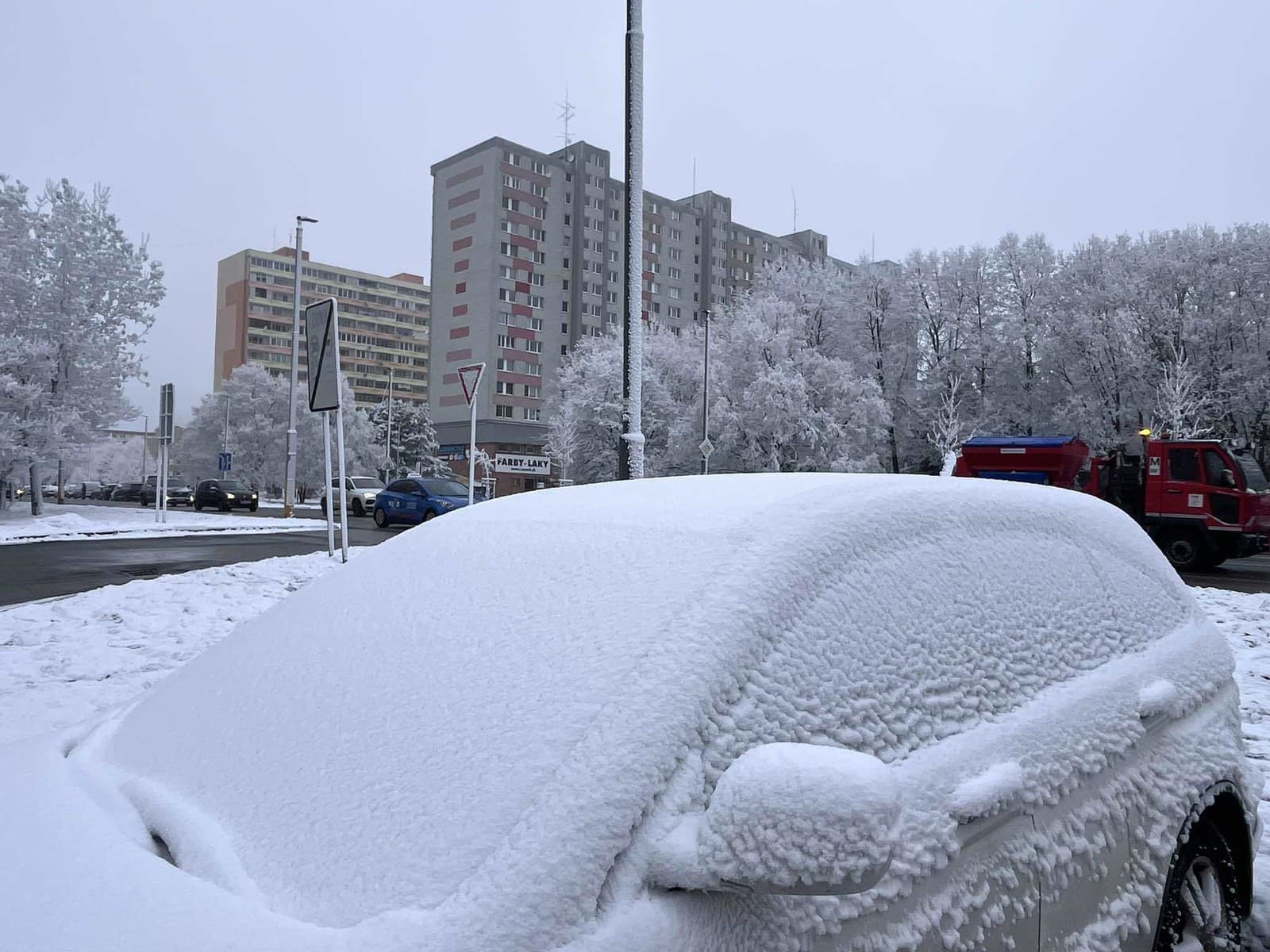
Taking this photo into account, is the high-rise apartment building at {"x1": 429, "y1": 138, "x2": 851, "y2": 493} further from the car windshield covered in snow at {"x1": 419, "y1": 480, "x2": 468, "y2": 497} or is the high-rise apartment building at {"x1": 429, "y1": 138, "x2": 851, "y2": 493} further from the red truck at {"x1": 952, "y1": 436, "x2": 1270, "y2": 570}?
the red truck at {"x1": 952, "y1": 436, "x2": 1270, "y2": 570}

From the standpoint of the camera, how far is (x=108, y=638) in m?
6.62

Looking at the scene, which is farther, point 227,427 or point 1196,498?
point 227,427

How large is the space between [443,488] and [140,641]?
17638mm

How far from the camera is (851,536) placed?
1728 millimetres

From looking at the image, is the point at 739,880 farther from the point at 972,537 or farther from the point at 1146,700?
the point at 1146,700

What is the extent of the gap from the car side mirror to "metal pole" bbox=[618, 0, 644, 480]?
771cm

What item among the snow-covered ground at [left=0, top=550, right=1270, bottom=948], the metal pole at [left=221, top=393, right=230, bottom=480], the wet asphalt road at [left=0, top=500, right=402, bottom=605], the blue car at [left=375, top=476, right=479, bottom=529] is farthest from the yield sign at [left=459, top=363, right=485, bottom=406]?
the metal pole at [left=221, top=393, right=230, bottom=480]

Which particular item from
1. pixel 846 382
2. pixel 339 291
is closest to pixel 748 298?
pixel 846 382

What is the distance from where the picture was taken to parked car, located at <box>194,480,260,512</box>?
121ft

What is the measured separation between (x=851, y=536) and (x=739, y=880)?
2.45 ft

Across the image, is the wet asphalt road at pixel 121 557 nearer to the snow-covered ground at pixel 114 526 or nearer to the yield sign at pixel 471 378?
the snow-covered ground at pixel 114 526

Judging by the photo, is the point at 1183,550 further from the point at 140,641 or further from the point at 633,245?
the point at 140,641

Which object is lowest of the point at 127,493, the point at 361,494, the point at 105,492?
the point at 105,492

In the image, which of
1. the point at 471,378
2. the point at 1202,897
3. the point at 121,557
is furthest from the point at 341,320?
the point at 1202,897
